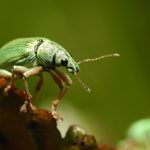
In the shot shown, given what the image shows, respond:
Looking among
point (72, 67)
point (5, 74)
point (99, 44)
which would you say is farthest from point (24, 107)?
point (99, 44)

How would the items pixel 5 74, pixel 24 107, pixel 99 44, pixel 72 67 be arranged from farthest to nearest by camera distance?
1. pixel 99 44
2. pixel 72 67
3. pixel 5 74
4. pixel 24 107

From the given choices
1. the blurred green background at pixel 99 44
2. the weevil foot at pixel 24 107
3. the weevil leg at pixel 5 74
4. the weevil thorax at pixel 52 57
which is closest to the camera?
the weevil foot at pixel 24 107

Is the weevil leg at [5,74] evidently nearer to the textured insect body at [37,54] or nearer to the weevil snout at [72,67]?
the textured insect body at [37,54]

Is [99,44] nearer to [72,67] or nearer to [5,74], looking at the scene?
[72,67]

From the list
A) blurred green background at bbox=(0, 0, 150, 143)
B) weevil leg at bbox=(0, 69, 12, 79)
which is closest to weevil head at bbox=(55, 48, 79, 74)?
weevil leg at bbox=(0, 69, 12, 79)

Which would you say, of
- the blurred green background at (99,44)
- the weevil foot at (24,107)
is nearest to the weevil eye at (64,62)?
the weevil foot at (24,107)

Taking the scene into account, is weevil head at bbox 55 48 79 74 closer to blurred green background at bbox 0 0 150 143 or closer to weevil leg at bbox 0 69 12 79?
weevil leg at bbox 0 69 12 79

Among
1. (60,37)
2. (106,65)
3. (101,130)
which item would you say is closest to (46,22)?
(60,37)

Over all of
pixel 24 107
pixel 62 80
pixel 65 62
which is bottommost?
pixel 62 80
